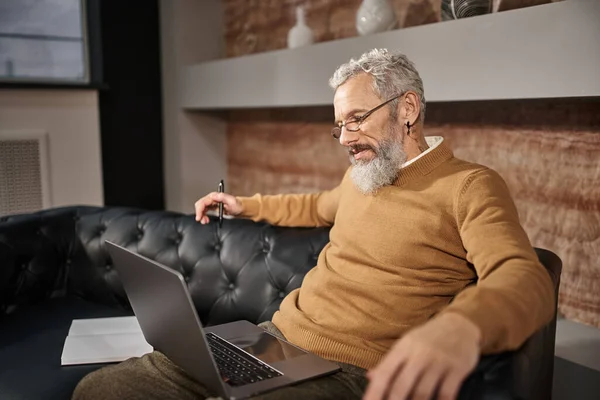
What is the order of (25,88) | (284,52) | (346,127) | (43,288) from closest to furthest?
Result: (346,127) < (43,288) < (284,52) < (25,88)

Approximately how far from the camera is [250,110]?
3379 mm

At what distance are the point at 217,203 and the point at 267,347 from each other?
2.07ft

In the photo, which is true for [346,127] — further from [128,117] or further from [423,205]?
[128,117]

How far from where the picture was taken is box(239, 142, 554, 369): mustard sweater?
1254mm

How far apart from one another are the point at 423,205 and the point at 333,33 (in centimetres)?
159

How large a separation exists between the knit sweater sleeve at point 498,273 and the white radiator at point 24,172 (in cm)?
236

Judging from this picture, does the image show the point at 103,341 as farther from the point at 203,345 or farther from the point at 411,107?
the point at 411,107

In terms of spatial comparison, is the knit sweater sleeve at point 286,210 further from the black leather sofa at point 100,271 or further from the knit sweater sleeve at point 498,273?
the knit sweater sleeve at point 498,273

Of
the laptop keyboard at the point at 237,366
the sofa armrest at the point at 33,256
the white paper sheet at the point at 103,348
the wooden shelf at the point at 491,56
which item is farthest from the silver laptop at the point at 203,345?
the wooden shelf at the point at 491,56

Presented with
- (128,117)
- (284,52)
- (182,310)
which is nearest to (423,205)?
(182,310)

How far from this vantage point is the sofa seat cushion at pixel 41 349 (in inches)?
61.1

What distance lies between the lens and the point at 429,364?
0.85 m

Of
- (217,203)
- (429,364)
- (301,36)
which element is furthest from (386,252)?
(301,36)

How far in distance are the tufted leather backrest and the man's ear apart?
489 millimetres
